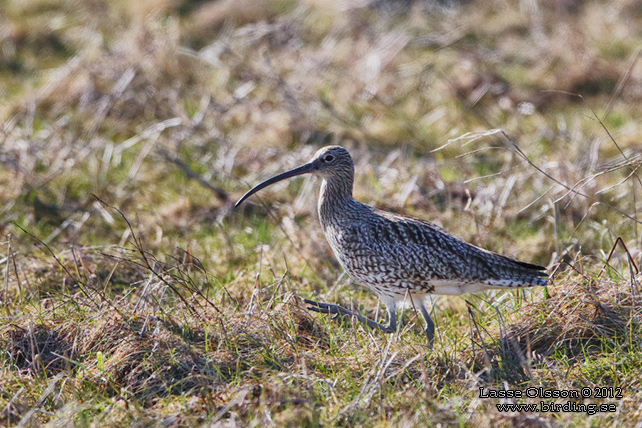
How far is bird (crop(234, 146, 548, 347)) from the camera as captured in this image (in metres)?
5.25

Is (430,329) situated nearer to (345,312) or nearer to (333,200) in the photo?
(345,312)

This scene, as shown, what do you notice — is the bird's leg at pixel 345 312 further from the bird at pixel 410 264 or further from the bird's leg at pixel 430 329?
the bird's leg at pixel 430 329

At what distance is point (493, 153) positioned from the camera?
886cm

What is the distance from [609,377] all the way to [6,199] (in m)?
5.98

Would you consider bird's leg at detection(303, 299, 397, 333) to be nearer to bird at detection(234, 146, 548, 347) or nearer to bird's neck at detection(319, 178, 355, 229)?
bird at detection(234, 146, 548, 347)

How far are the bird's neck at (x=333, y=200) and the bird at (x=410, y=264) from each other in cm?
10

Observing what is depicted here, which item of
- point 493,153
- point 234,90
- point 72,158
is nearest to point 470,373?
point 493,153

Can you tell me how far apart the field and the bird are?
169 millimetres

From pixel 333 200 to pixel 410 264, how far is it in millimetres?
876

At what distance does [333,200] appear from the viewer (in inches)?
229

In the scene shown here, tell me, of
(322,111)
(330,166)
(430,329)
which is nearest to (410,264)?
(430,329)

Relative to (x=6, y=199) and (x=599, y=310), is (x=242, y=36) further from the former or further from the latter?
(x=599, y=310)

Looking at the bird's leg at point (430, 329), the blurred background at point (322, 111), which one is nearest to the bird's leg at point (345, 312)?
the bird's leg at point (430, 329)

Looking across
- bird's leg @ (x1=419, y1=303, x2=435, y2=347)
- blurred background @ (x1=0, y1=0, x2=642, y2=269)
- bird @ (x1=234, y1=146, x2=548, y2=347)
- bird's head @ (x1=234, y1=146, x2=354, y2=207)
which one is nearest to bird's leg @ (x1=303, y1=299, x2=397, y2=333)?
bird @ (x1=234, y1=146, x2=548, y2=347)
